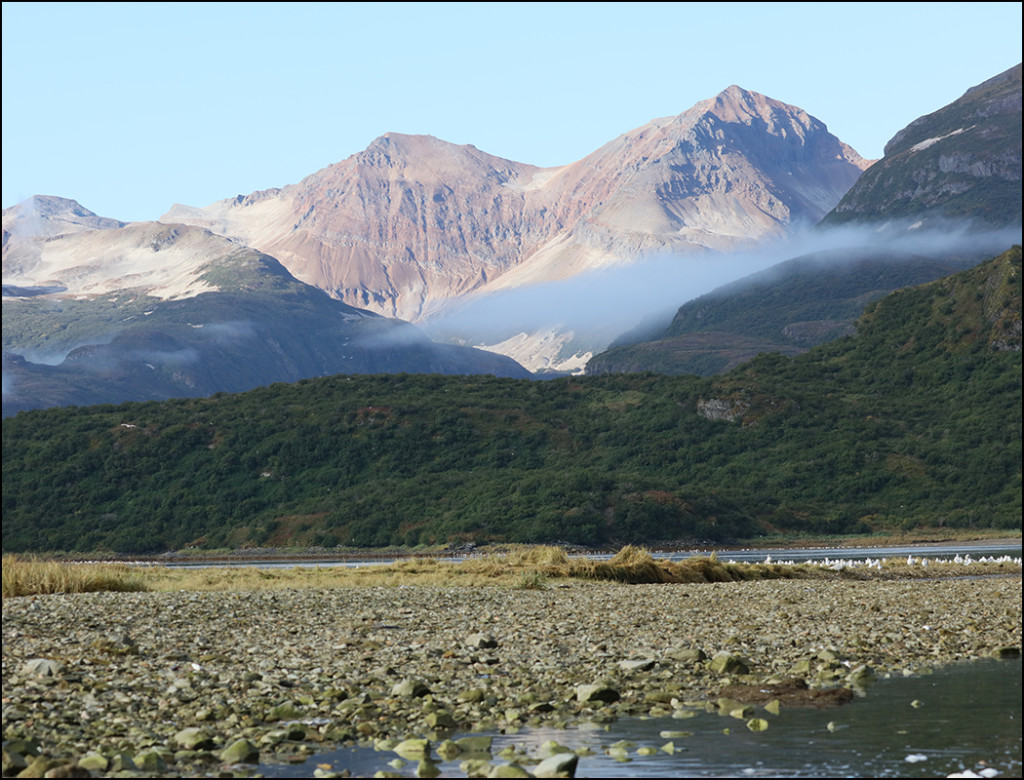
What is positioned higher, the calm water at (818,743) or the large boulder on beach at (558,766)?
the large boulder on beach at (558,766)

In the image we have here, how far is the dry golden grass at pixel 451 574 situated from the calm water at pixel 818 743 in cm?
2019

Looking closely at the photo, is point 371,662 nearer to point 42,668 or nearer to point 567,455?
point 42,668

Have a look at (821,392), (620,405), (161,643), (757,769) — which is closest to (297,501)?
(620,405)

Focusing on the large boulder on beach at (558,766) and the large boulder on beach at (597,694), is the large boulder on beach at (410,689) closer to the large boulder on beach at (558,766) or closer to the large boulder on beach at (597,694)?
the large boulder on beach at (597,694)

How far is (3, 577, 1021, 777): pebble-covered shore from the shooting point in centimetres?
1662

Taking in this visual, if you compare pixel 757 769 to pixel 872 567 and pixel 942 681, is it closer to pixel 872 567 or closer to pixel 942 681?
pixel 942 681

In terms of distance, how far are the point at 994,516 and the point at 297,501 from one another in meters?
78.6

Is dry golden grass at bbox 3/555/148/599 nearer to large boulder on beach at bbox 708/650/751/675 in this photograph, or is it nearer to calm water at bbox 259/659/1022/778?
calm water at bbox 259/659/1022/778

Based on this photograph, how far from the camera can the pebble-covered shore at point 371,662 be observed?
655 inches

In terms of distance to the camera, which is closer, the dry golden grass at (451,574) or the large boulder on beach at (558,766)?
the large boulder on beach at (558,766)

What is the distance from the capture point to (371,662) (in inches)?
Result: 900

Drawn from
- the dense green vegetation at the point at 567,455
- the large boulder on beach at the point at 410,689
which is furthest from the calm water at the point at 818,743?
the dense green vegetation at the point at 567,455

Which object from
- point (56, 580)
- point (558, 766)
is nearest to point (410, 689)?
point (558, 766)

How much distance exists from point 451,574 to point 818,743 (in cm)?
3317
